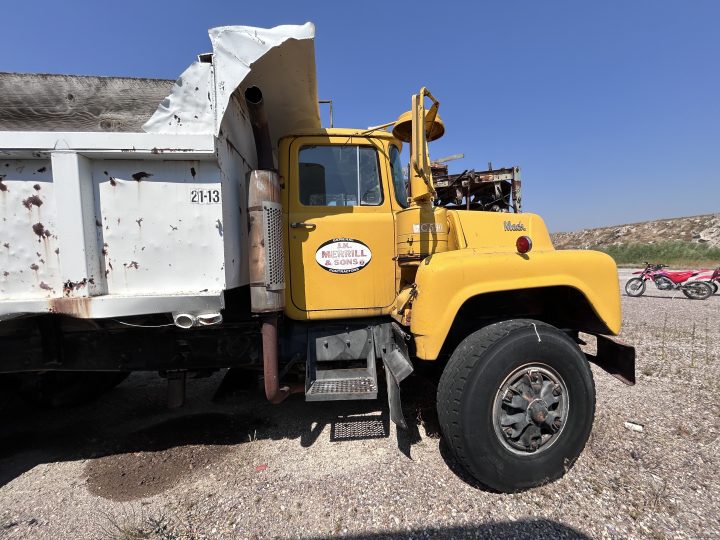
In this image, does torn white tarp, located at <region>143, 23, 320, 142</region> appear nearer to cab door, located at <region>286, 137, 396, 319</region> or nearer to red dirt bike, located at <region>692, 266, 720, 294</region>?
cab door, located at <region>286, 137, 396, 319</region>

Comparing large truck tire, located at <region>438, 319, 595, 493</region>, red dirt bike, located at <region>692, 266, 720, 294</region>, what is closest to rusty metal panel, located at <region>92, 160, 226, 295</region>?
large truck tire, located at <region>438, 319, 595, 493</region>

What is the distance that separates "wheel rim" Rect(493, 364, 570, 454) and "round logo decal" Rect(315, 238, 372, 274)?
1409 millimetres

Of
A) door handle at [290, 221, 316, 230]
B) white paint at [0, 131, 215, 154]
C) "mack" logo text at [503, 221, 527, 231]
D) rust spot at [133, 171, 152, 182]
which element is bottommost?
"mack" logo text at [503, 221, 527, 231]

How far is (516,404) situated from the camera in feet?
7.59

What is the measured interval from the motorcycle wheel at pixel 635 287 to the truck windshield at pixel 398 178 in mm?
11202

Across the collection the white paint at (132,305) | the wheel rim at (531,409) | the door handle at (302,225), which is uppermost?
the door handle at (302,225)

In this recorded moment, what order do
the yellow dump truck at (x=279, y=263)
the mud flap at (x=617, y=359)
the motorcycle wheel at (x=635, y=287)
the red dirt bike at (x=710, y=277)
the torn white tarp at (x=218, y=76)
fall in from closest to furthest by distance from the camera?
1. the yellow dump truck at (x=279, y=263)
2. the torn white tarp at (x=218, y=76)
3. the mud flap at (x=617, y=359)
4. the red dirt bike at (x=710, y=277)
5. the motorcycle wheel at (x=635, y=287)

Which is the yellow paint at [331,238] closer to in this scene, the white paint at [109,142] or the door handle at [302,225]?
the door handle at [302,225]

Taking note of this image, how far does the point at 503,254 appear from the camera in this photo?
8.13 ft

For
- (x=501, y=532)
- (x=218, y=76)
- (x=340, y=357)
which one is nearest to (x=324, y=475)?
(x=340, y=357)

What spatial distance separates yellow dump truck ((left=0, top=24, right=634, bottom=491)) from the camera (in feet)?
6.59

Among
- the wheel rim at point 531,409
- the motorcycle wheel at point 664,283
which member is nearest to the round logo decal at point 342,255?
the wheel rim at point 531,409

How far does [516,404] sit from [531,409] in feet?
0.35

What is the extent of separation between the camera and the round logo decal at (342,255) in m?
2.80
